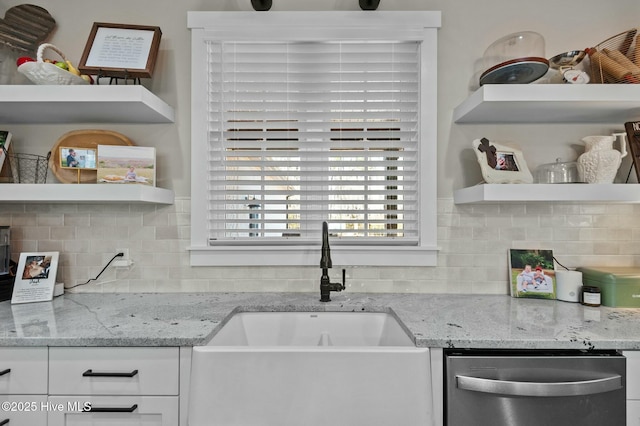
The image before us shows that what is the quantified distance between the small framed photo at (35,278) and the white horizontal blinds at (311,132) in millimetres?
799

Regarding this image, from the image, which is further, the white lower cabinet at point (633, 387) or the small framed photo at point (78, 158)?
the small framed photo at point (78, 158)

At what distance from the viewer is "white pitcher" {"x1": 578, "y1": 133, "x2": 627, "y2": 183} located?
5.73 feet

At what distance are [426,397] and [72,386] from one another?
1.20m

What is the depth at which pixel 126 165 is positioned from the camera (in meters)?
1.80

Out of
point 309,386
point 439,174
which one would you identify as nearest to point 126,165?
point 309,386

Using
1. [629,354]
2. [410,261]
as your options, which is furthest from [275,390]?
[629,354]

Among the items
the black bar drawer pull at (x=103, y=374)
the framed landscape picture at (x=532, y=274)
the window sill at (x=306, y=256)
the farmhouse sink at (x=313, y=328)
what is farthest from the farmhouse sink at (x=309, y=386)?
the framed landscape picture at (x=532, y=274)

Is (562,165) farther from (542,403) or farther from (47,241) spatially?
(47,241)

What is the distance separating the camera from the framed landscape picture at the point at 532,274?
1.88 meters

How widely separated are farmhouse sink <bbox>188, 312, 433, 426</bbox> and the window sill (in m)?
0.80

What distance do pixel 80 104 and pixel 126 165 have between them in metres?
0.34

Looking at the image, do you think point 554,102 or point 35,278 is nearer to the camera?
point 554,102

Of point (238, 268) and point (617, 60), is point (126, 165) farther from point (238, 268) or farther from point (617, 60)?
point (617, 60)

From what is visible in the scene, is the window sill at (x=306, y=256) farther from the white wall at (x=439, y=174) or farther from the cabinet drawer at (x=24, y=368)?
the cabinet drawer at (x=24, y=368)
